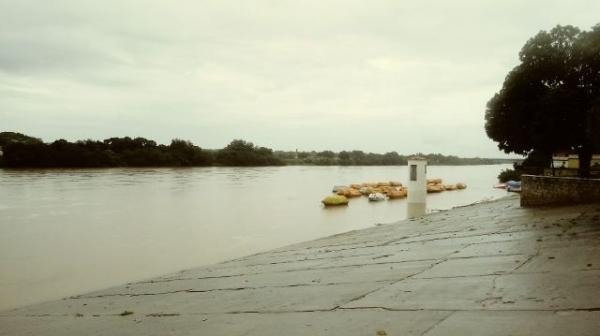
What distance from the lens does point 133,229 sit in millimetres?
27578

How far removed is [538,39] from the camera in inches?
1070

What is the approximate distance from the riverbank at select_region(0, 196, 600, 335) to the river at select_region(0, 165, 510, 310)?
207 inches

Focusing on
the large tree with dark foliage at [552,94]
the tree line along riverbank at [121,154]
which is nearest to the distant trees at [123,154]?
the tree line along riverbank at [121,154]

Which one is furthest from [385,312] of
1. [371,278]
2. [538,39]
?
[538,39]

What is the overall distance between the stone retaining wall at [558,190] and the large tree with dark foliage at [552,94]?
25.2ft

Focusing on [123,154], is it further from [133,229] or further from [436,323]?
[436,323]

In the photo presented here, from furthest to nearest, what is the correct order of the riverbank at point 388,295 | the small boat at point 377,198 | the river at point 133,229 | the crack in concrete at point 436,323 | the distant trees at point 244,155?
the distant trees at point 244,155, the small boat at point 377,198, the river at point 133,229, the riverbank at point 388,295, the crack in concrete at point 436,323

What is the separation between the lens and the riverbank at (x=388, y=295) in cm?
485

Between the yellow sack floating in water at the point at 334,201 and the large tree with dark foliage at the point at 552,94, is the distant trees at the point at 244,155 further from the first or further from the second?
the large tree with dark foliage at the point at 552,94

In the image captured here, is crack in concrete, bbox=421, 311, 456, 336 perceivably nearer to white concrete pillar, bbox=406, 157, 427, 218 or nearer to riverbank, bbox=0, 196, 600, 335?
riverbank, bbox=0, 196, 600, 335

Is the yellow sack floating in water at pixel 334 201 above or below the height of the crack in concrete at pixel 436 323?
below

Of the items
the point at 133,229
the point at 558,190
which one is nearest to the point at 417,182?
the point at 558,190

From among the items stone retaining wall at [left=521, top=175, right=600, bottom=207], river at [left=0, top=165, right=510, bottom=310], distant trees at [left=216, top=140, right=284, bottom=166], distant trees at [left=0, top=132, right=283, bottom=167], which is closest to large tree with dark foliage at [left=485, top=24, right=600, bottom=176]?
stone retaining wall at [left=521, top=175, right=600, bottom=207]

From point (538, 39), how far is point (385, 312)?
26.8 metres
